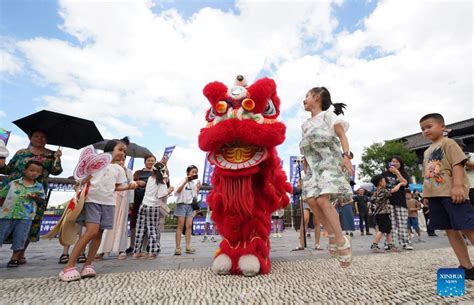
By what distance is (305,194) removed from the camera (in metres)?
2.61

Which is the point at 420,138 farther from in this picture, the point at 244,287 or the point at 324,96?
the point at 244,287

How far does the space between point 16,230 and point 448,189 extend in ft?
16.2

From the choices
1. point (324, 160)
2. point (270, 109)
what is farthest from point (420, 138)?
A: point (324, 160)

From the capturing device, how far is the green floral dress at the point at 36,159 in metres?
3.66

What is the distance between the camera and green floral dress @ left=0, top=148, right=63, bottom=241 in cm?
366

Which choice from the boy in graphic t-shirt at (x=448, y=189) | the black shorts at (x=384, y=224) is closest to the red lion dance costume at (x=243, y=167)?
the boy in graphic t-shirt at (x=448, y=189)

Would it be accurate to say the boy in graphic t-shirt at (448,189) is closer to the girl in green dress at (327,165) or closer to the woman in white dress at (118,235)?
the girl in green dress at (327,165)

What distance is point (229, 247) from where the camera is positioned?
2.93m

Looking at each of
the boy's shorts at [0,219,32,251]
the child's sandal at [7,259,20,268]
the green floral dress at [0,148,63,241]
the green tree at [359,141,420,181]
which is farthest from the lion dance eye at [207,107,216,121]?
the green tree at [359,141,420,181]

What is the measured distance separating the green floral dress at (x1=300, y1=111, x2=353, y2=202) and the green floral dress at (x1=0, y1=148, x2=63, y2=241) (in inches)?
138

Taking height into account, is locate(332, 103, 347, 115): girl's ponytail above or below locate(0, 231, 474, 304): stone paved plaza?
above

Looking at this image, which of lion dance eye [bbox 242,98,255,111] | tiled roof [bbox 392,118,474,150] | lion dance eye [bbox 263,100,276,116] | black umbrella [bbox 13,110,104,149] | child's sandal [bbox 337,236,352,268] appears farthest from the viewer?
tiled roof [bbox 392,118,474,150]

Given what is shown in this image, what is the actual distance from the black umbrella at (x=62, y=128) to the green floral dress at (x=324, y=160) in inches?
126

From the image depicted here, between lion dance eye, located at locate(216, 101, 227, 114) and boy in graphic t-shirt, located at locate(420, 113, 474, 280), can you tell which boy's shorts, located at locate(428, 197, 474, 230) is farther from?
lion dance eye, located at locate(216, 101, 227, 114)
